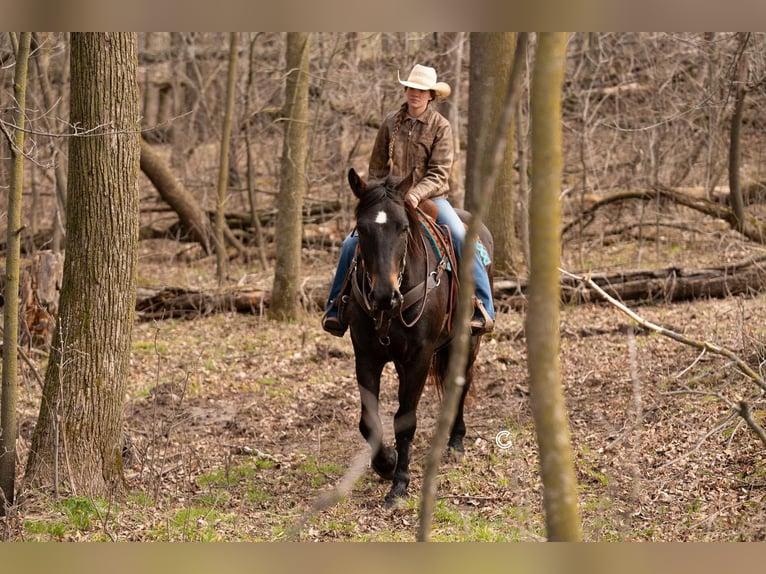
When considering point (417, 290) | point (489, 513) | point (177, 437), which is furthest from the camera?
point (177, 437)

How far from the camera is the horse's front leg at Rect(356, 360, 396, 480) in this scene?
6725mm

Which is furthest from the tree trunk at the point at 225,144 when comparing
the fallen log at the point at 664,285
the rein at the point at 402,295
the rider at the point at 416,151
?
the rein at the point at 402,295

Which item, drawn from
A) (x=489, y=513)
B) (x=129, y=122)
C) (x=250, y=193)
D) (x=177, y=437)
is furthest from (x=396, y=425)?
(x=250, y=193)

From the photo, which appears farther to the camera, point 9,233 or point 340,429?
point 340,429

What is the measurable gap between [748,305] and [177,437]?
7.14m

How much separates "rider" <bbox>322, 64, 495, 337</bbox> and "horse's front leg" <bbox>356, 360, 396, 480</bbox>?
0.52 m

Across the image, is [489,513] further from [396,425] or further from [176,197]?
[176,197]

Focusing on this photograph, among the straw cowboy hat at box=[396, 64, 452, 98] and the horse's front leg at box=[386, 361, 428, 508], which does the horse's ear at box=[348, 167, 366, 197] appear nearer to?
the straw cowboy hat at box=[396, 64, 452, 98]

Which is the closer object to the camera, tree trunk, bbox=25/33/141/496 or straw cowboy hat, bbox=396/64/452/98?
tree trunk, bbox=25/33/141/496

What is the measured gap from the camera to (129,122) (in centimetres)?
647

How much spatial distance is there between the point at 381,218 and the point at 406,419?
172cm

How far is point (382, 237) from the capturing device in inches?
246

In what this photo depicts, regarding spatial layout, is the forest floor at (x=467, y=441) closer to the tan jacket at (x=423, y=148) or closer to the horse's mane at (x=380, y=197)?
the horse's mane at (x=380, y=197)

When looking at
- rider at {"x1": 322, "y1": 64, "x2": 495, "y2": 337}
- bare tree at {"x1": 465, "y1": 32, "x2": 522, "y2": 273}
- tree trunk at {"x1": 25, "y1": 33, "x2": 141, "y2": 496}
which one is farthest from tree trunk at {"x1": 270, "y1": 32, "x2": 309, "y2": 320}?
tree trunk at {"x1": 25, "y1": 33, "x2": 141, "y2": 496}
